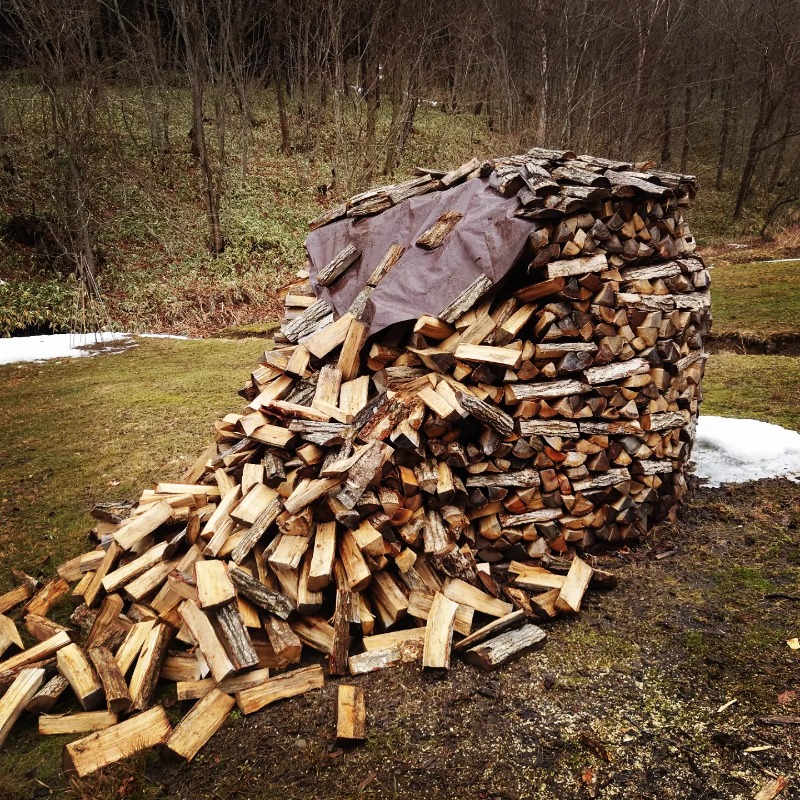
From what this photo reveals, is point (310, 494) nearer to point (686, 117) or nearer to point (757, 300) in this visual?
point (757, 300)

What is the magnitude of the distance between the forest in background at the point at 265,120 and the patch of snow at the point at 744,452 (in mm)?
10409

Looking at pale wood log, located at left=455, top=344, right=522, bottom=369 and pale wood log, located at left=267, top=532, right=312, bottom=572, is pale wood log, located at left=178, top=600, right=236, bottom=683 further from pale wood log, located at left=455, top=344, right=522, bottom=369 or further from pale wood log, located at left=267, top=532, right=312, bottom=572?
pale wood log, located at left=455, top=344, right=522, bottom=369

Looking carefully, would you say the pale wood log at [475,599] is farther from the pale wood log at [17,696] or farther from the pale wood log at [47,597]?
the pale wood log at [47,597]

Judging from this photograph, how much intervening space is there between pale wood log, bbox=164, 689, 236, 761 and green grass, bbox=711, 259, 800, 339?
30.5 feet

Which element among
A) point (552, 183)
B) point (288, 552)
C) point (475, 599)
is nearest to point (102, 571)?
point (288, 552)

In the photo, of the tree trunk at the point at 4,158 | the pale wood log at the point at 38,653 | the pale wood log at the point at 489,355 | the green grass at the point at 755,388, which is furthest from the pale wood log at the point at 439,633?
the tree trunk at the point at 4,158

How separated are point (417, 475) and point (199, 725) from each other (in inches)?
63.7

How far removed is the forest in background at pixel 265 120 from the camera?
1280 cm

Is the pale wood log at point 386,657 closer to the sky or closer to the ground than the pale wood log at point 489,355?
closer to the ground

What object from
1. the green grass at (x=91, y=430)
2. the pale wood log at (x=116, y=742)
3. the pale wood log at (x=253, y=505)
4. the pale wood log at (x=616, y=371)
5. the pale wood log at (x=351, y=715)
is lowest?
the green grass at (x=91, y=430)

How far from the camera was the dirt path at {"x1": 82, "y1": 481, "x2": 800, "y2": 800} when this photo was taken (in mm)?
2107

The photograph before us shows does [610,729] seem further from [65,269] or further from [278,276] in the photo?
[65,269]

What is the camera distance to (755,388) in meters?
6.85

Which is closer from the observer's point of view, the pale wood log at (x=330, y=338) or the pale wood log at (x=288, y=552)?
the pale wood log at (x=288, y=552)
